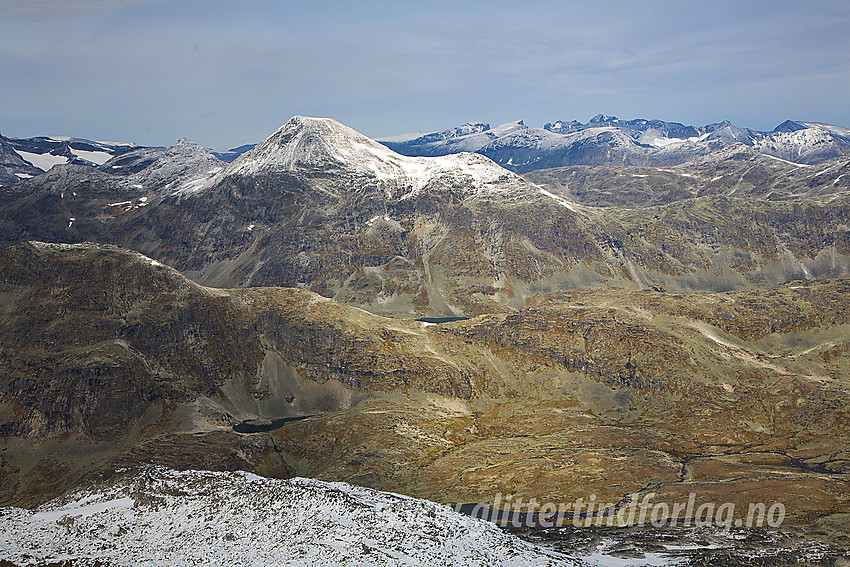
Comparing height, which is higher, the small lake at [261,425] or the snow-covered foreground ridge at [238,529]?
the snow-covered foreground ridge at [238,529]

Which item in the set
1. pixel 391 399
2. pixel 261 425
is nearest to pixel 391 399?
pixel 391 399

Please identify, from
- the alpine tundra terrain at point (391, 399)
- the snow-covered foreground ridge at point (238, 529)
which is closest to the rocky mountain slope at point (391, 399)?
the alpine tundra terrain at point (391, 399)

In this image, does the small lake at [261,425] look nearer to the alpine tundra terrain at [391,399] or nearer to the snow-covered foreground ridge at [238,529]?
the alpine tundra terrain at [391,399]

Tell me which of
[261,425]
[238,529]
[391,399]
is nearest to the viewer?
[238,529]

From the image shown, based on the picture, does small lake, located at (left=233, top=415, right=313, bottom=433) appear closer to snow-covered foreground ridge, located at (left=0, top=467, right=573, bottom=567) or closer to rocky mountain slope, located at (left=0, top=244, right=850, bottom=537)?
rocky mountain slope, located at (left=0, top=244, right=850, bottom=537)

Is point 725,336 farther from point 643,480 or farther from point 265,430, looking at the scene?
point 265,430

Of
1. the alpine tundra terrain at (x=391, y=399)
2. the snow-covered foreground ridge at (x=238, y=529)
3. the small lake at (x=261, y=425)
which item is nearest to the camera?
the snow-covered foreground ridge at (x=238, y=529)

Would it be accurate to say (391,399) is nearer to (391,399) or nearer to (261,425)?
(391,399)
